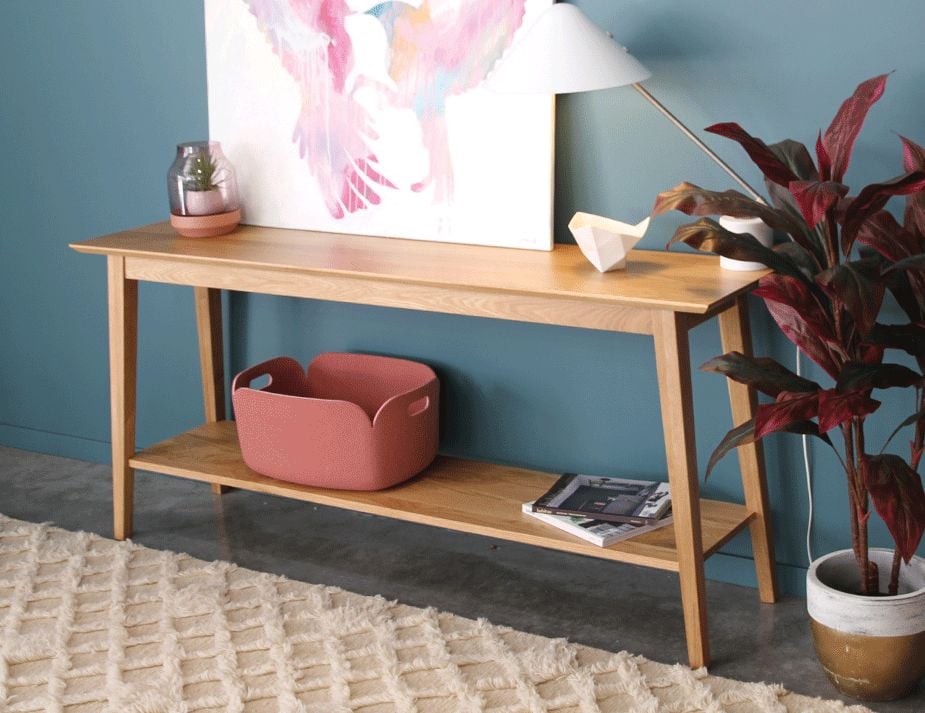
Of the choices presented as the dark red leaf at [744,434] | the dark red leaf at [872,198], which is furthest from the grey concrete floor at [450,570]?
the dark red leaf at [872,198]

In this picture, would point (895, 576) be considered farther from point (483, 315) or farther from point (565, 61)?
point (565, 61)

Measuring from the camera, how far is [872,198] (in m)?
2.09

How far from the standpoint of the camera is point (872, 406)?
84.6 inches

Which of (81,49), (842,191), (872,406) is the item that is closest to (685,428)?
(872,406)

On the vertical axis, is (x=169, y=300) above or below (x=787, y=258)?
below

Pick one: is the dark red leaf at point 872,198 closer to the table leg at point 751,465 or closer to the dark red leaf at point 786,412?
the dark red leaf at point 786,412

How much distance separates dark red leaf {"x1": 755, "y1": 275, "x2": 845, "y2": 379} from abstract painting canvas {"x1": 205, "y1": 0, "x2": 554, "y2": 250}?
0.68 metres

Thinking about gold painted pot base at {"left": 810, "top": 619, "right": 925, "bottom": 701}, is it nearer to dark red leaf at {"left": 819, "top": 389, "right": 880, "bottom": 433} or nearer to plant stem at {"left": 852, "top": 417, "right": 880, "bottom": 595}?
plant stem at {"left": 852, "top": 417, "right": 880, "bottom": 595}

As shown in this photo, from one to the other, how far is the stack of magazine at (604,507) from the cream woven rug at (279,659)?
24 cm

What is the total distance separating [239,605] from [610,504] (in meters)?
0.86

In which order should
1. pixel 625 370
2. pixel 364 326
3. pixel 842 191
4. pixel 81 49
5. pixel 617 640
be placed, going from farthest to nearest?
pixel 81 49 → pixel 364 326 → pixel 625 370 → pixel 617 640 → pixel 842 191

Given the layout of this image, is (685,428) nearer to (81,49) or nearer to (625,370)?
(625,370)

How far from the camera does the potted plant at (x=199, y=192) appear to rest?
3.03 metres

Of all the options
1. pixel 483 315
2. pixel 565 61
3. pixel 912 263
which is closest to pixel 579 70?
pixel 565 61
